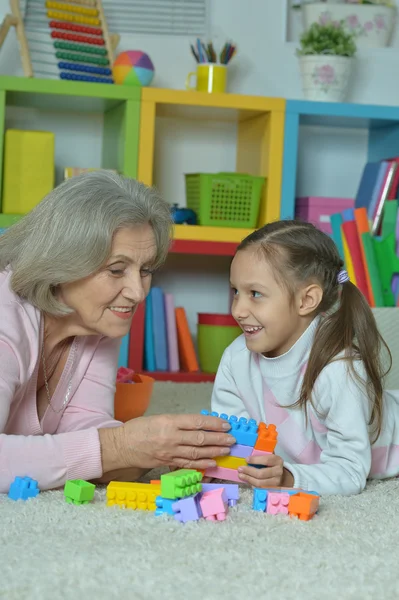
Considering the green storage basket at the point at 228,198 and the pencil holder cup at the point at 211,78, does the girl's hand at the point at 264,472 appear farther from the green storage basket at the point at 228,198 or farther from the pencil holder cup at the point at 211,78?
the pencil holder cup at the point at 211,78

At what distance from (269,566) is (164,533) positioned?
0.61 ft

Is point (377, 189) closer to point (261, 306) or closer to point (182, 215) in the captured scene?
point (182, 215)

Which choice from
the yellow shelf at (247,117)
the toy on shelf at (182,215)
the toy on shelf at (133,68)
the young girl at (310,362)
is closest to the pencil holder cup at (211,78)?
the yellow shelf at (247,117)

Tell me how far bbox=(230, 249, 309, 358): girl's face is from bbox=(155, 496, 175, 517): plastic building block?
1.38 feet

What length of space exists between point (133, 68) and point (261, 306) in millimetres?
1556

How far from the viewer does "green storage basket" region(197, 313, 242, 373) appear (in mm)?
3170

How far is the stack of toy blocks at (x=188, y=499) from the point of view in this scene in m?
1.29

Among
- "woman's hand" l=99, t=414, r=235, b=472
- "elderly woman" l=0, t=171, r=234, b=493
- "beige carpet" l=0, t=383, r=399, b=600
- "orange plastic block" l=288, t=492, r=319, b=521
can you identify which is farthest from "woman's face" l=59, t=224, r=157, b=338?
"orange plastic block" l=288, t=492, r=319, b=521

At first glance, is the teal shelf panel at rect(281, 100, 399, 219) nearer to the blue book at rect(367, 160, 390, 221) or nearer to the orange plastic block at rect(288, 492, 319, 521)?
the blue book at rect(367, 160, 390, 221)

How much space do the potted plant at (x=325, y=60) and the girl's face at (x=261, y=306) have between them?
Answer: 161cm

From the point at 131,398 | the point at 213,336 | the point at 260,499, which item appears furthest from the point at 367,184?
the point at 260,499

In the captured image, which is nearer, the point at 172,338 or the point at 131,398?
the point at 131,398

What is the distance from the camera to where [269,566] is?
1.10 meters

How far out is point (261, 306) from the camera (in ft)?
5.40
